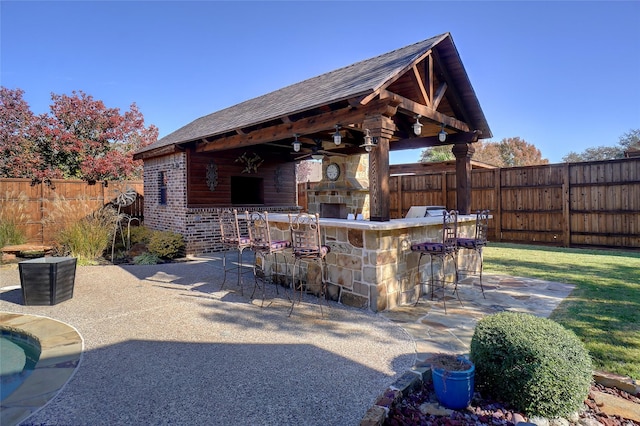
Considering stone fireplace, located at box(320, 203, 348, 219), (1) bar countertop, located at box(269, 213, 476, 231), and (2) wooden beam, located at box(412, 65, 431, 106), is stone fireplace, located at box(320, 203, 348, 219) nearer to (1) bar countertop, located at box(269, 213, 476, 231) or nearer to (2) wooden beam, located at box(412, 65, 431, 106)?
(1) bar countertop, located at box(269, 213, 476, 231)

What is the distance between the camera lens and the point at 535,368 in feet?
6.93

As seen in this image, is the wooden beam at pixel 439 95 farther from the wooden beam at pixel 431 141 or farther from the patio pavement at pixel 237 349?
the patio pavement at pixel 237 349

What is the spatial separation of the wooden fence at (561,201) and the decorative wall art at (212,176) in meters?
7.44

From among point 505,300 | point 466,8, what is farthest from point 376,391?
point 466,8

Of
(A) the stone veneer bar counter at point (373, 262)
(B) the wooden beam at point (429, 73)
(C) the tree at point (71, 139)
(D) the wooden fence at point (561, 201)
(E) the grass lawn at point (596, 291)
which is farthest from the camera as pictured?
(C) the tree at point (71, 139)

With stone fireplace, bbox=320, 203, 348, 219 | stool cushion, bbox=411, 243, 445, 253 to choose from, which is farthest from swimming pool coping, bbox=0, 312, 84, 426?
stone fireplace, bbox=320, 203, 348, 219

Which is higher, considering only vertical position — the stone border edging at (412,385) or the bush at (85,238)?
the bush at (85,238)

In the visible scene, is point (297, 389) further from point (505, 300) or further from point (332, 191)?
point (332, 191)

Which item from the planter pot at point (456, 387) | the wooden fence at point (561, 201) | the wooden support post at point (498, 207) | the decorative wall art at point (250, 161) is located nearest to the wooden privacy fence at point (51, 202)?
the decorative wall art at point (250, 161)

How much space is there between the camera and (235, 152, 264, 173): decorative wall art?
408 inches

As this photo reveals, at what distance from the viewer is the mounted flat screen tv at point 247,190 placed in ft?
37.0

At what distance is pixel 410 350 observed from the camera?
3.21 metres

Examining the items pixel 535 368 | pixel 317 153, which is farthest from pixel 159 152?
pixel 535 368

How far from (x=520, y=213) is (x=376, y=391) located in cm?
969
